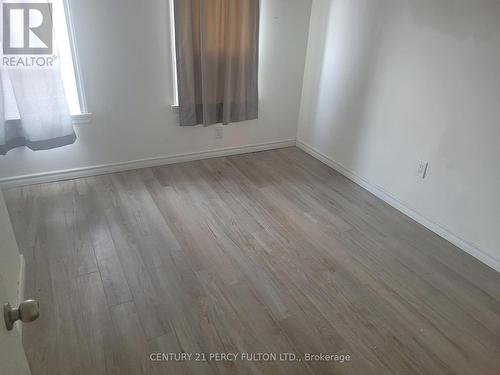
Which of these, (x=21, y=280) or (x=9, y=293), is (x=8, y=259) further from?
(x=21, y=280)

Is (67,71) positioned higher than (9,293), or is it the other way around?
(67,71)

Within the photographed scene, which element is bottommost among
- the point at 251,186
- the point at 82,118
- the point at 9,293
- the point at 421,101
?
the point at 251,186

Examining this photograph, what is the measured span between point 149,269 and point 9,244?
0.67 m

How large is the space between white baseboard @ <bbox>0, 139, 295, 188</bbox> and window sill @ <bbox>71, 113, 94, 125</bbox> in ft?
1.25

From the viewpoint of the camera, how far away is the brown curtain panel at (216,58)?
2738mm

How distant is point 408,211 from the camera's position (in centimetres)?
263

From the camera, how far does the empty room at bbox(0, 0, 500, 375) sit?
64.3 inches

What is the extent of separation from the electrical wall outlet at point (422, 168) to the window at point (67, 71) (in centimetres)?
245

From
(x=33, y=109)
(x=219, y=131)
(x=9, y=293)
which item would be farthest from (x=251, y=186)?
(x=9, y=293)

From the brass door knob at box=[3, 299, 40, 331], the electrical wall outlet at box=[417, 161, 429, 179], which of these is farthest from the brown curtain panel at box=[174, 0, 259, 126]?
the brass door knob at box=[3, 299, 40, 331]

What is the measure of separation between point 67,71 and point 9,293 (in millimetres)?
1717

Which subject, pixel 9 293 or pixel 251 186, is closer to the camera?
pixel 9 293

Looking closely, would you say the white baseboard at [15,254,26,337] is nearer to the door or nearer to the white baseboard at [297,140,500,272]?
the door

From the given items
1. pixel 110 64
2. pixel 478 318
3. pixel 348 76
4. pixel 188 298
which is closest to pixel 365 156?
pixel 348 76
